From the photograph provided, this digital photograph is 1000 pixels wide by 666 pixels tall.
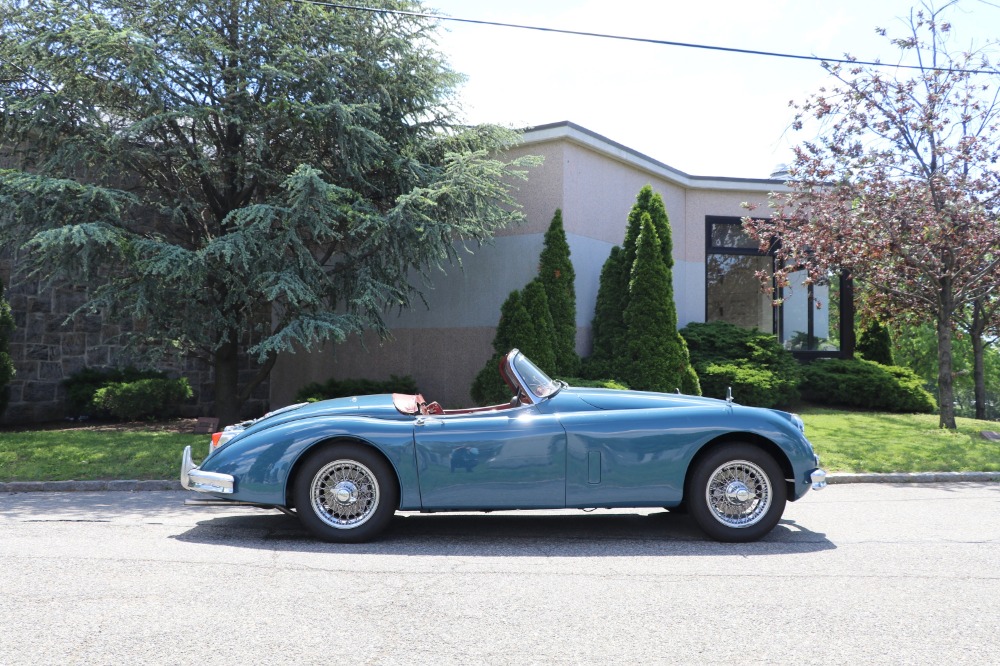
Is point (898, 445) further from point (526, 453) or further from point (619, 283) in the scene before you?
point (526, 453)

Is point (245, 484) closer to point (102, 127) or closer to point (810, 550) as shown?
point (810, 550)

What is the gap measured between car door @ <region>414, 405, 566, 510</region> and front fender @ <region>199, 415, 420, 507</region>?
11 centimetres

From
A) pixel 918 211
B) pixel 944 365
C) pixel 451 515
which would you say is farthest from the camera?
pixel 944 365

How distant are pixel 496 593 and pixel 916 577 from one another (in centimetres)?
260

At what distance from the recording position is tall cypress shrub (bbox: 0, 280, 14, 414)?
13.6 metres

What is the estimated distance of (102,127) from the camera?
12.2 meters

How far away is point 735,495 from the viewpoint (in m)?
6.08

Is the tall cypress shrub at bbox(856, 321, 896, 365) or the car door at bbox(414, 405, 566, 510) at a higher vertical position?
the tall cypress shrub at bbox(856, 321, 896, 365)

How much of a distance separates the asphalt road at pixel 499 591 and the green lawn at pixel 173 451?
7.55 ft

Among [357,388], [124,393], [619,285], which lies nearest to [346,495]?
[357,388]

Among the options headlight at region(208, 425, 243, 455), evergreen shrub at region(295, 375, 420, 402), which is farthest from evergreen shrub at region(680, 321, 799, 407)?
headlight at region(208, 425, 243, 455)

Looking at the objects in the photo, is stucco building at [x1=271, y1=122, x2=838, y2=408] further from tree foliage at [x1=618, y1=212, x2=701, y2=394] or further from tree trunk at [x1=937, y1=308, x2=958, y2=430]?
tree trunk at [x1=937, y1=308, x2=958, y2=430]

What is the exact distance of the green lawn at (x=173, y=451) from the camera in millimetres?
9438

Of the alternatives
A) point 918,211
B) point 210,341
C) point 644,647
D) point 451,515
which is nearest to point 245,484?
point 451,515
